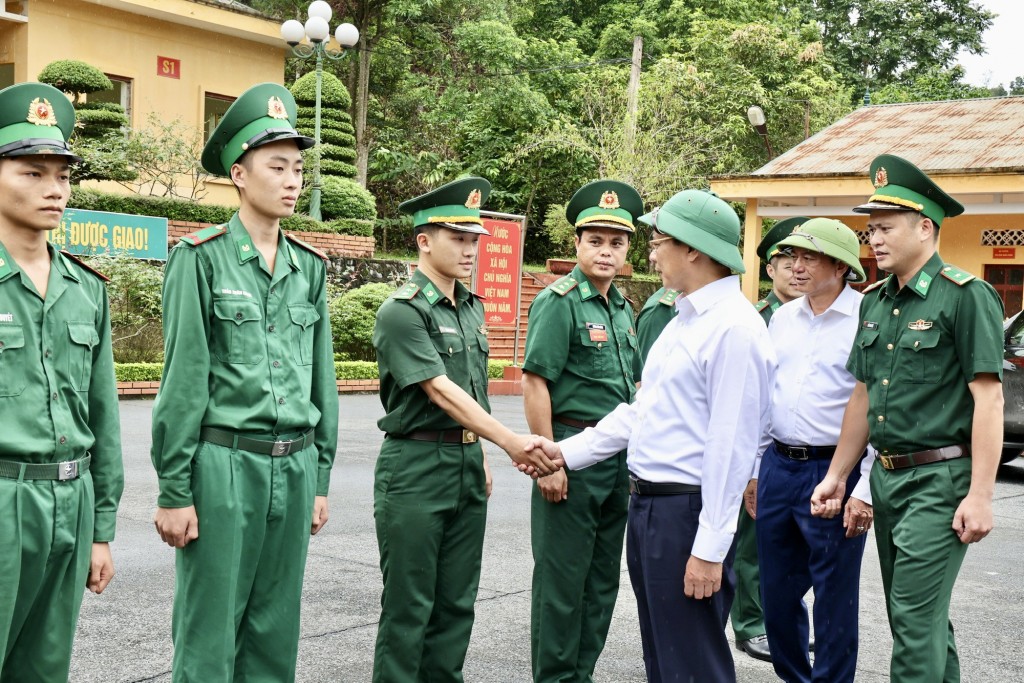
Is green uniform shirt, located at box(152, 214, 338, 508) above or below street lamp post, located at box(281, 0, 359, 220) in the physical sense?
below

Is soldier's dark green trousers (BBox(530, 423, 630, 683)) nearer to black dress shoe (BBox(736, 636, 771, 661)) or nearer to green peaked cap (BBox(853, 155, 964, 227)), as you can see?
black dress shoe (BBox(736, 636, 771, 661))

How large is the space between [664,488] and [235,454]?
4.56 feet

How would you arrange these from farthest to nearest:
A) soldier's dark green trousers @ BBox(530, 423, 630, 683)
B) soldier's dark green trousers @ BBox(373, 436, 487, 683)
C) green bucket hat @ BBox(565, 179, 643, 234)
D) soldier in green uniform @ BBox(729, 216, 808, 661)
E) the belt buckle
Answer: soldier in green uniform @ BBox(729, 216, 808, 661), green bucket hat @ BBox(565, 179, 643, 234), soldier's dark green trousers @ BBox(530, 423, 630, 683), soldier's dark green trousers @ BBox(373, 436, 487, 683), the belt buckle

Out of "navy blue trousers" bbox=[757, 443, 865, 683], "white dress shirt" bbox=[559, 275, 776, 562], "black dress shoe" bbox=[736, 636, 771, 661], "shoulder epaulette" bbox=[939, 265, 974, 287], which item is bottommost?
"black dress shoe" bbox=[736, 636, 771, 661]

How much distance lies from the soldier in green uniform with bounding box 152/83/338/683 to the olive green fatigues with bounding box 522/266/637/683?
1.15 metres

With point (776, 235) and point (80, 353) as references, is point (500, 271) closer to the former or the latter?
point (776, 235)

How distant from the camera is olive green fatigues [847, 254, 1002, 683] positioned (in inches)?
158

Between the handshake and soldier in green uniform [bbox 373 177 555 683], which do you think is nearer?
soldier in green uniform [bbox 373 177 555 683]

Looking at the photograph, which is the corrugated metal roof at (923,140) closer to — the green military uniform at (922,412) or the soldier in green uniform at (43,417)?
the green military uniform at (922,412)

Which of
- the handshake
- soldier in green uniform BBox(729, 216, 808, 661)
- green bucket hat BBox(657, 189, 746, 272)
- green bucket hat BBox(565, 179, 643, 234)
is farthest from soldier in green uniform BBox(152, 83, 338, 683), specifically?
soldier in green uniform BBox(729, 216, 808, 661)

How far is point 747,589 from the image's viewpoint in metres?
5.88

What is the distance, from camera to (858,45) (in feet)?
139

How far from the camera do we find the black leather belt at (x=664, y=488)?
12.0 ft

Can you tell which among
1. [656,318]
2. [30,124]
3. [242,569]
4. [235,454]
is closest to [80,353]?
[235,454]
